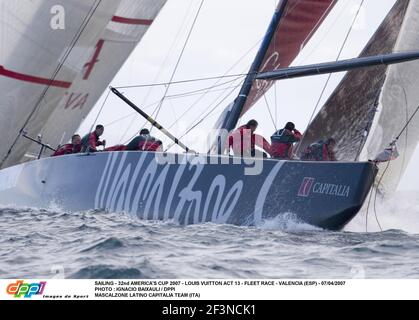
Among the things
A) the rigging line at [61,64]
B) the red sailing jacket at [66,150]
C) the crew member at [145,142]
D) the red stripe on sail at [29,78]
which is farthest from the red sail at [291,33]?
the red stripe on sail at [29,78]

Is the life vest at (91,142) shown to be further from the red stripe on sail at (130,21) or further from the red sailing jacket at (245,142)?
the red stripe on sail at (130,21)

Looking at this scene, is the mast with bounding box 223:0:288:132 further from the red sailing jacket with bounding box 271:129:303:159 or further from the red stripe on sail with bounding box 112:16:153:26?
the red stripe on sail with bounding box 112:16:153:26

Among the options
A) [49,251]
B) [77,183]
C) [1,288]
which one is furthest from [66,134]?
[1,288]

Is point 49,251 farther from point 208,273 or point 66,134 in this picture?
point 66,134

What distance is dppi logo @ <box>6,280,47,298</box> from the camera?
344 centimetres

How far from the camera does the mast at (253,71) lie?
8.14 meters

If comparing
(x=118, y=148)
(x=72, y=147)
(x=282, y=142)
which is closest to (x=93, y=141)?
(x=118, y=148)

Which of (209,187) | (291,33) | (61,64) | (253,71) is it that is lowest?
(209,187)

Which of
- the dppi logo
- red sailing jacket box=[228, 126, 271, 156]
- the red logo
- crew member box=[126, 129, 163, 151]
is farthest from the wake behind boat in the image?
the dppi logo

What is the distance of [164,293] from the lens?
3.47 metres

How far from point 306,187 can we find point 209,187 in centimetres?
103

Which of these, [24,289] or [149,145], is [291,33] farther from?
[24,289]

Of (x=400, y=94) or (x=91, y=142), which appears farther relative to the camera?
(x=91, y=142)

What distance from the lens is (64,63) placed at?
11.0 metres
